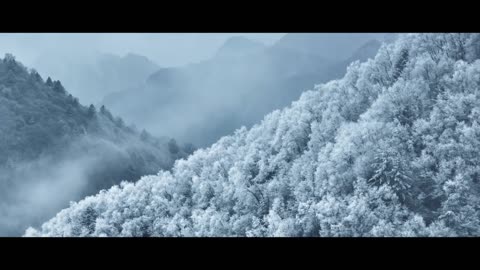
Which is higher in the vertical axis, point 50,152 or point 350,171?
point 50,152

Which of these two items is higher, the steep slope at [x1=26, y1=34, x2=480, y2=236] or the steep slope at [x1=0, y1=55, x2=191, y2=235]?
the steep slope at [x1=0, y1=55, x2=191, y2=235]

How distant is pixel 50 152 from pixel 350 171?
11442 centimetres

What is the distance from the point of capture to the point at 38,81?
146250 mm

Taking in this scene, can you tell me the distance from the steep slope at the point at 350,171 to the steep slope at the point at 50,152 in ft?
205

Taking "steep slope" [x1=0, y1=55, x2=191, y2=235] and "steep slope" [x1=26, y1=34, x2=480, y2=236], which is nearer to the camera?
"steep slope" [x1=26, y1=34, x2=480, y2=236]

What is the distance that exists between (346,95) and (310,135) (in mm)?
15123

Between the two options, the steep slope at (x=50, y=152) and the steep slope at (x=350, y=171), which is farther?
the steep slope at (x=50, y=152)

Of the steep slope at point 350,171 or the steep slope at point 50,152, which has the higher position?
the steep slope at point 50,152

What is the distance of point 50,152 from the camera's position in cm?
13338

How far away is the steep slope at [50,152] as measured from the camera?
4574 inches

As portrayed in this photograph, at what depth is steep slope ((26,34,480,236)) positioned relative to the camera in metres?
39.2

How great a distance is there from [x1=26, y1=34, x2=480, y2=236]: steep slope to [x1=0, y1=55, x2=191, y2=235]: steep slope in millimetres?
62372

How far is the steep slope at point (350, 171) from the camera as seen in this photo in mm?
39250
